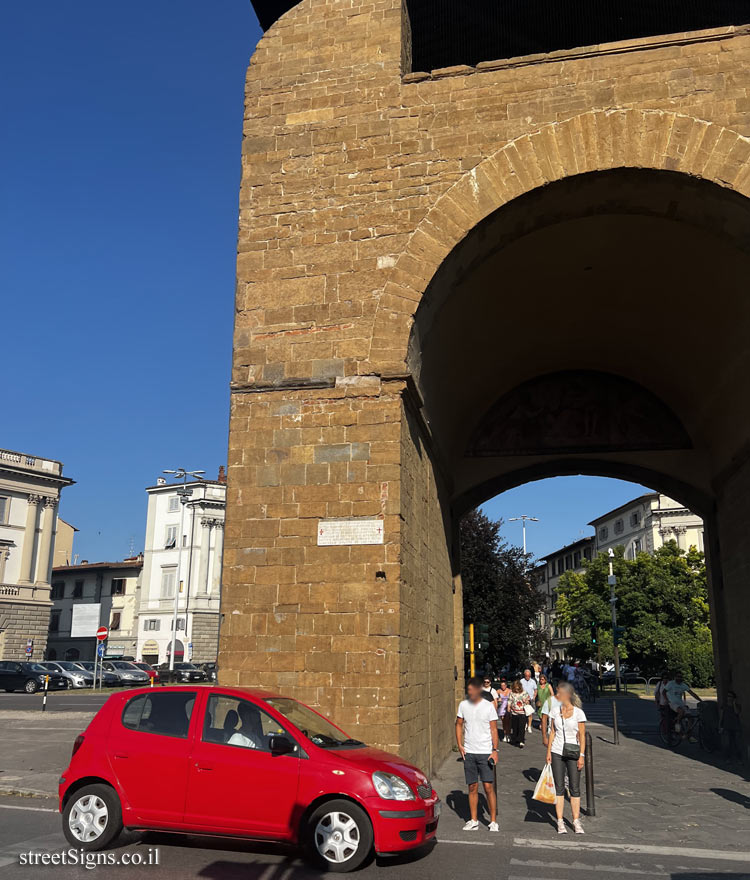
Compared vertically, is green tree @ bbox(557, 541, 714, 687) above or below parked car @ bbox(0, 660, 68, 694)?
above

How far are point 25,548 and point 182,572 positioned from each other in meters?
12.3

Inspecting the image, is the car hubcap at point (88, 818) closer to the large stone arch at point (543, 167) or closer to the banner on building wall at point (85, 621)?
the large stone arch at point (543, 167)

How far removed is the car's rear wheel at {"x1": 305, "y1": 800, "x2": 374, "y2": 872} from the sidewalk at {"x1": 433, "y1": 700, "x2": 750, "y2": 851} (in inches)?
66.3

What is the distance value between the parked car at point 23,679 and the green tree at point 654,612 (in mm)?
27545

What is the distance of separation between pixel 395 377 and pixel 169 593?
182ft

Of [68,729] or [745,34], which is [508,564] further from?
[745,34]

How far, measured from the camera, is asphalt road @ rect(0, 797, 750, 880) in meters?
5.88

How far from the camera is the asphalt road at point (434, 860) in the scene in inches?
232

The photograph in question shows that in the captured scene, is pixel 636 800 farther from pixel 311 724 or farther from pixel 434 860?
pixel 311 724

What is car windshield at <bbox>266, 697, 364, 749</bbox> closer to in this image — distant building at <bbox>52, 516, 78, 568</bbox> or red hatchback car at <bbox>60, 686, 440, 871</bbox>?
red hatchback car at <bbox>60, 686, 440, 871</bbox>

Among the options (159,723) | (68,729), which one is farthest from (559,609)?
(159,723)

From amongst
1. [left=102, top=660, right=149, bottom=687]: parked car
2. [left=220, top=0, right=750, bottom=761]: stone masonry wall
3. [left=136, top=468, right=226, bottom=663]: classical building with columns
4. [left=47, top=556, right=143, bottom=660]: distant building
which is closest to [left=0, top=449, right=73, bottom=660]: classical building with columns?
[left=136, top=468, right=226, bottom=663]: classical building with columns

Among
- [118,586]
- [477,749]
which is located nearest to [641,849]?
[477,749]

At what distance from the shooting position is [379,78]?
10789 mm
